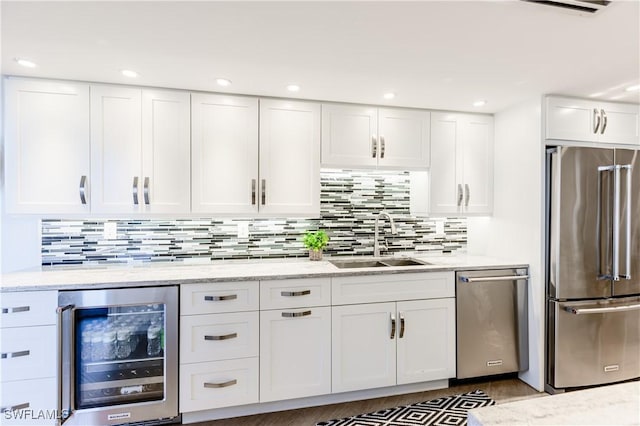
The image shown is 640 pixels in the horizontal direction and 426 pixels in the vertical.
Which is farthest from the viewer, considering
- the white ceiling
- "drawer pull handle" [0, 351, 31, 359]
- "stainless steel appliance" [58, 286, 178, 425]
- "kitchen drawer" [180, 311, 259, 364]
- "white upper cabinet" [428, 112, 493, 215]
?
"white upper cabinet" [428, 112, 493, 215]

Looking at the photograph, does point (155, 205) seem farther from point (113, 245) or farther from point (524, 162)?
point (524, 162)

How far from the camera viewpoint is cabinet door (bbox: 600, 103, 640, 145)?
269 centimetres

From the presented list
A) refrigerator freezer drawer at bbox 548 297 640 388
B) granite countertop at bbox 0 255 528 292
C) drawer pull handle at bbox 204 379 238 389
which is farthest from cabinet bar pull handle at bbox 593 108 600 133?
drawer pull handle at bbox 204 379 238 389

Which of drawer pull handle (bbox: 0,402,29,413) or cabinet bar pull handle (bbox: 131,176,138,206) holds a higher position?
cabinet bar pull handle (bbox: 131,176,138,206)

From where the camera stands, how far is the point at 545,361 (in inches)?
100

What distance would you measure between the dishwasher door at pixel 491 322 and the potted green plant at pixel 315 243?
1.09 metres

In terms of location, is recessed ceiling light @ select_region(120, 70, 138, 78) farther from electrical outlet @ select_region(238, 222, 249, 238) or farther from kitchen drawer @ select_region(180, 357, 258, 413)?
kitchen drawer @ select_region(180, 357, 258, 413)

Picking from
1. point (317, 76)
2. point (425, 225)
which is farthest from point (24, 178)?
point (425, 225)

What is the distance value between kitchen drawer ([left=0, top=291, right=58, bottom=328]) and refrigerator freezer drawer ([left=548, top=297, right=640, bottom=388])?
337 centimetres

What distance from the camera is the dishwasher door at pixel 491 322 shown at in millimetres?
2557

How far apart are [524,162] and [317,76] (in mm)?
1796

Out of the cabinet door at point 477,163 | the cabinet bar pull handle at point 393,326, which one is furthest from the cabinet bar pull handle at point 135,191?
the cabinet door at point 477,163

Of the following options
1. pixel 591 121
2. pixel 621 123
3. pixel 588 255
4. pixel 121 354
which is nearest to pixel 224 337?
pixel 121 354

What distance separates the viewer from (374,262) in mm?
2930
